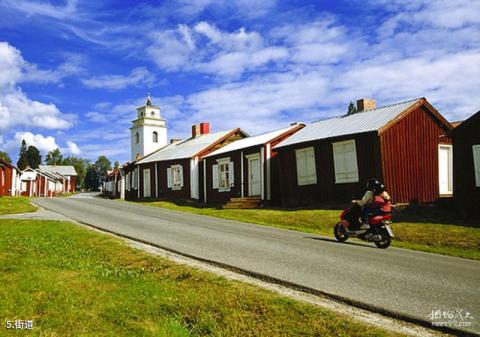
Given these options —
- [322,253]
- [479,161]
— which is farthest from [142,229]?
[479,161]

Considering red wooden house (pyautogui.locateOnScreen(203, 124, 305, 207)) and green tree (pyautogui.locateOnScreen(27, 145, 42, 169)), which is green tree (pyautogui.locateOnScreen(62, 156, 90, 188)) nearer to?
green tree (pyautogui.locateOnScreen(27, 145, 42, 169))

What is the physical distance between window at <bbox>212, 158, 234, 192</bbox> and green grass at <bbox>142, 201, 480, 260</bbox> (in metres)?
8.34

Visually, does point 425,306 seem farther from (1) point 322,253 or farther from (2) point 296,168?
(2) point 296,168

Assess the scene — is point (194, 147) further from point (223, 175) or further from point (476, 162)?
point (476, 162)

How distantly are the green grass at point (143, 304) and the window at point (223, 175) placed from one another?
19.7 metres

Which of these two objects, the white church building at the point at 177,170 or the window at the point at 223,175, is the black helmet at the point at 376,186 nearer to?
the window at the point at 223,175

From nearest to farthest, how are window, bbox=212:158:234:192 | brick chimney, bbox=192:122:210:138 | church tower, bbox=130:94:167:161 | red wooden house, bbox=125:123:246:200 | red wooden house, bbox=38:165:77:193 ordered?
1. window, bbox=212:158:234:192
2. red wooden house, bbox=125:123:246:200
3. brick chimney, bbox=192:122:210:138
4. church tower, bbox=130:94:167:161
5. red wooden house, bbox=38:165:77:193

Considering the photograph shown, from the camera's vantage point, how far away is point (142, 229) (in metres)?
13.6

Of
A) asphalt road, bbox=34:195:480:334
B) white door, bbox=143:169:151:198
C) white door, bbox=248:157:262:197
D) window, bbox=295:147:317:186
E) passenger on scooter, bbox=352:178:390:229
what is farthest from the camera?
white door, bbox=143:169:151:198

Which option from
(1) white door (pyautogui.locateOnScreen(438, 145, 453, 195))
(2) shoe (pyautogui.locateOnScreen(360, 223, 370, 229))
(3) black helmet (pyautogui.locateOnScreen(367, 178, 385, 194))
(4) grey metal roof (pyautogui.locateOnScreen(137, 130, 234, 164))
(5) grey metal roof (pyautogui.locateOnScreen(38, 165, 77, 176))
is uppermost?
(5) grey metal roof (pyautogui.locateOnScreen(38, 165, 77, 176))

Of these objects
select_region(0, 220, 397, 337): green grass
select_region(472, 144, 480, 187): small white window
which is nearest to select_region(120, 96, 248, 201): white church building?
select_region(472, 144, 480, 187): small white window

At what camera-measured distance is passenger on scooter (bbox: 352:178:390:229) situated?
11.1 meters

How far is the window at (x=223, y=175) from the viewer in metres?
27.9

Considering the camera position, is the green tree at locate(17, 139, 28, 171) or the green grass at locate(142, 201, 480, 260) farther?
the green tree at locate(17, 139, 28, 171)
